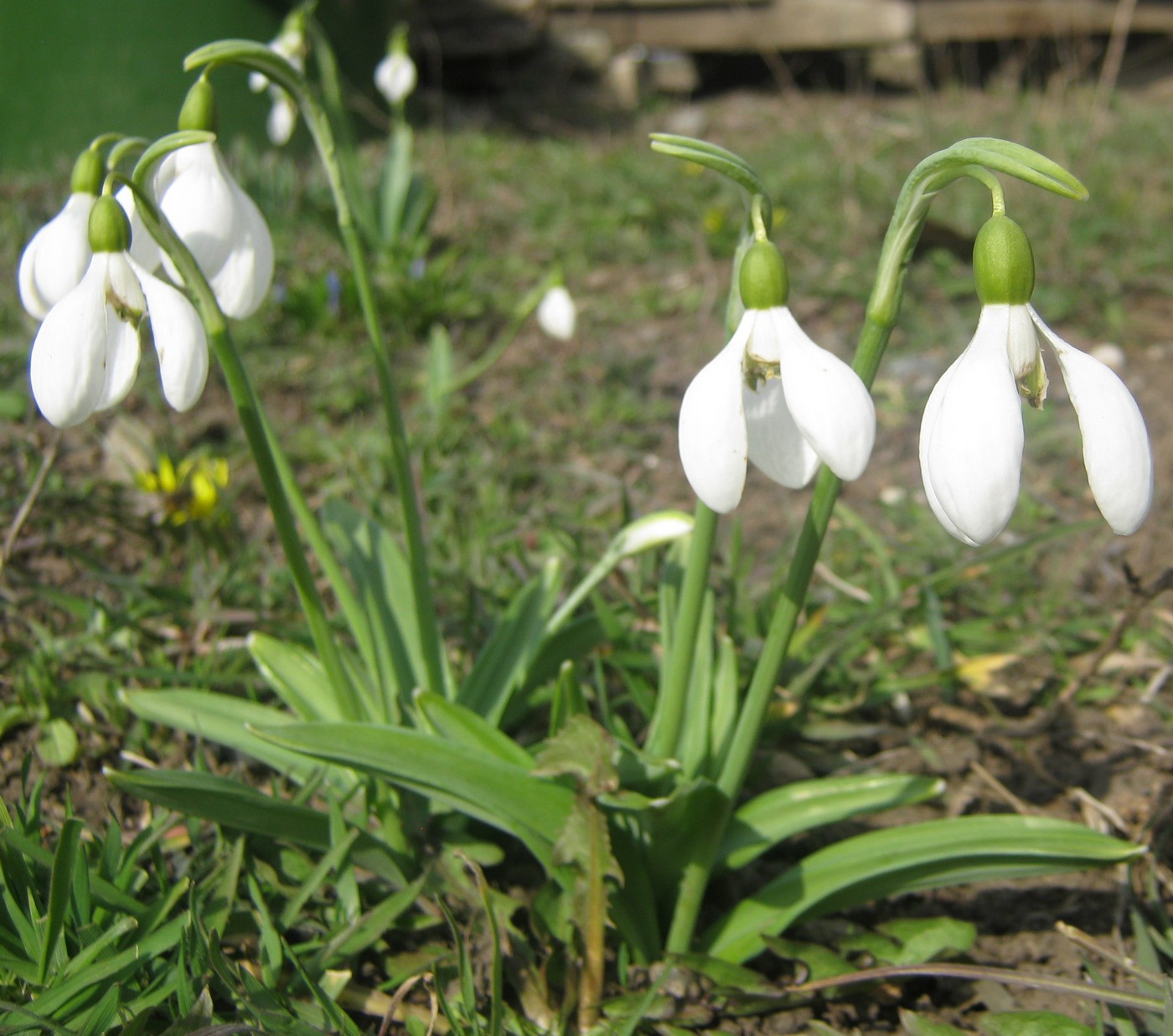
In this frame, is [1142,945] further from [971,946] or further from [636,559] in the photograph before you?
[636,559]

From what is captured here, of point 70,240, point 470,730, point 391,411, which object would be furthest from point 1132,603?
point 70,240

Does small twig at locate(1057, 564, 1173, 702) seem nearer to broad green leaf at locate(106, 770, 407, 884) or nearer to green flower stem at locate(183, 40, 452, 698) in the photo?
green flower stem at locate(183, 40, 452, 698)

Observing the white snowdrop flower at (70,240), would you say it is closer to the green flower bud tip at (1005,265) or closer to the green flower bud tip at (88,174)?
the green flower bud tip at (88,174)

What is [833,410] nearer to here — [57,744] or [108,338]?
[108,338]

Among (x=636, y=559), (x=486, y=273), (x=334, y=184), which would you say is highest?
→ (x=334, y=184)

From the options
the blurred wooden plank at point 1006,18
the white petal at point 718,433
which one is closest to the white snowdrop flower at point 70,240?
the white petal at point 718,433

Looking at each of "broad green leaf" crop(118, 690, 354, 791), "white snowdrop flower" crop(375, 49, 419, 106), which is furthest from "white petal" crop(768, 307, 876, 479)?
"white snowdrop flower" crop(375, 49, 419, 106)

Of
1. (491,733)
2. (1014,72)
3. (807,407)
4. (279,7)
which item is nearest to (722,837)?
(491,733)
